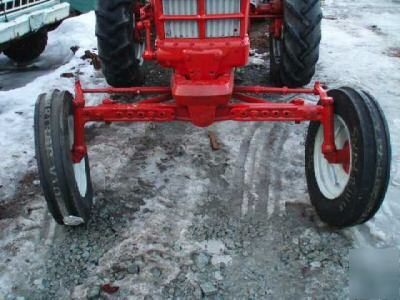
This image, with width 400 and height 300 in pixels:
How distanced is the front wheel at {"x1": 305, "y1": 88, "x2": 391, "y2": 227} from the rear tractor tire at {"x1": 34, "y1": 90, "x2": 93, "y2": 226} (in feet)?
5.79

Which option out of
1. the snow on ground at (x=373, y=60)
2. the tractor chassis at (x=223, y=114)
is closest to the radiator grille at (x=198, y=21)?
the tractor chassis at (x=223, y=114)

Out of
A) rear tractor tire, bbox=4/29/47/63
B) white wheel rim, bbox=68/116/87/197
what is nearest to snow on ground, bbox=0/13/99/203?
rear tractor tire, bbox=4/29/47/63

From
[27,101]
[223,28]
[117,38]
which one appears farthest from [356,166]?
[27,101]

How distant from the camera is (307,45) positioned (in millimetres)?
4422

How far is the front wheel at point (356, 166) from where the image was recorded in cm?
285

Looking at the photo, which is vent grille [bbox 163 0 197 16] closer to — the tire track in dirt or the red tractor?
the red tractor

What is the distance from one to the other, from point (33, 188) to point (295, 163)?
2.32 m

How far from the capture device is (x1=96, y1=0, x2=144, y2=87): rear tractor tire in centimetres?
435

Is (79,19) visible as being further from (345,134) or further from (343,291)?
(343,291)

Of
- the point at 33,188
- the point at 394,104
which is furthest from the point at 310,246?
the point at 394,104

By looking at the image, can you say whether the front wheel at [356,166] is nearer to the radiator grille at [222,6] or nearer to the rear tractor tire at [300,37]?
the radiator grille at [222,6]

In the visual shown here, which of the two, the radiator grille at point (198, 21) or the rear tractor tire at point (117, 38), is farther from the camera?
the rear tractor tire at point (117, 38)

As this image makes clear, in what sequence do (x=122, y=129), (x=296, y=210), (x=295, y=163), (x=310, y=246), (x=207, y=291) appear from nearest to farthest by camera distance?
(x=207, y=291)
(x=310, y=246)
(x=296, y=210)
(x=295, y=163)
(x=122, y=129)

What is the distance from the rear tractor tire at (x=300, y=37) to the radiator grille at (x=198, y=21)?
1.34 meters
